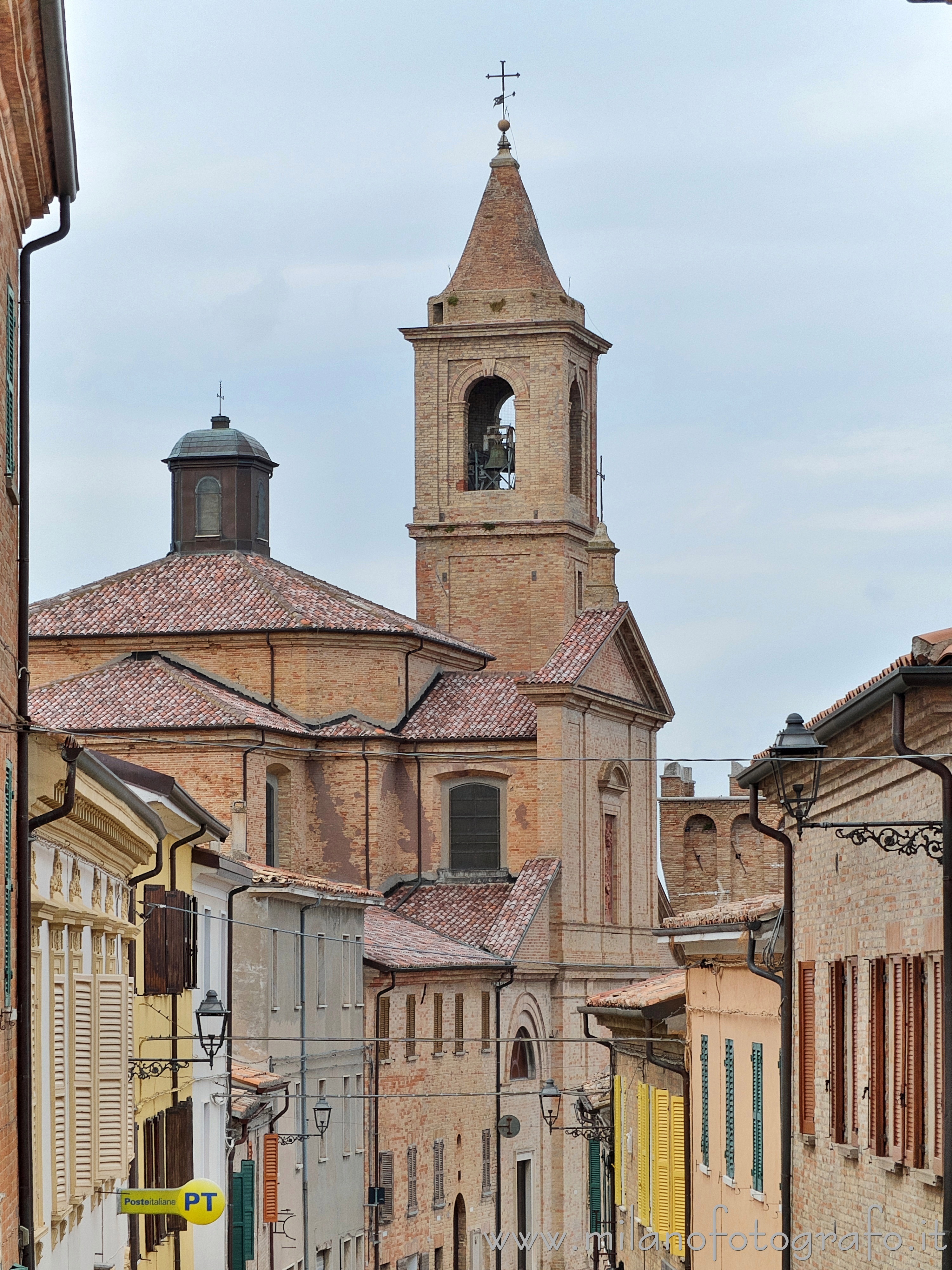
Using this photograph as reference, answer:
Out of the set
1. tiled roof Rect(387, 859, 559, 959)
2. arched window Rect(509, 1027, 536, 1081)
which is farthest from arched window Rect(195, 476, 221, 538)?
arched window Rect(509, 1027, 536, 1081)

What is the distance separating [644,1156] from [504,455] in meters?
34.3

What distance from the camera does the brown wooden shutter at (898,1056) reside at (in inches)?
633

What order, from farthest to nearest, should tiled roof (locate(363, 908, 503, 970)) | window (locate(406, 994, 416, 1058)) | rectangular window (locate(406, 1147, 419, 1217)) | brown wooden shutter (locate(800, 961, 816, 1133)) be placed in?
Result: 1. window (locate(406, 994, 416, 1058))
2. tiled roof (locate(363, 908, 503, 970))
3. rectangular window (locate(406, 1147, 419, 1217))
4. brown wooden shutter (locate(800, 961, 816, 1133))

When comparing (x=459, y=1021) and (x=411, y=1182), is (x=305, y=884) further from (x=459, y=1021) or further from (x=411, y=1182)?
(x=459, y=1021)

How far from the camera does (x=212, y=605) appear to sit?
2211 inches

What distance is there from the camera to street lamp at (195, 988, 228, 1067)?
91.9ft

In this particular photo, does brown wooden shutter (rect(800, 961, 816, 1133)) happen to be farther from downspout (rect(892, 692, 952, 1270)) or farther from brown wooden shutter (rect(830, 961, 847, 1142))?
downspout (rect(892, 692, 952, 1270))

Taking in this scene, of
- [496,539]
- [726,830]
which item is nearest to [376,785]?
[496,539]

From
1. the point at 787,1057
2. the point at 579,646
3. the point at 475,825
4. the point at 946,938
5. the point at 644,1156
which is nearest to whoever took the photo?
the point at 946,938

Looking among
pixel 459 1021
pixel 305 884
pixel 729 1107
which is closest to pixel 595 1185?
pixel 459 1021

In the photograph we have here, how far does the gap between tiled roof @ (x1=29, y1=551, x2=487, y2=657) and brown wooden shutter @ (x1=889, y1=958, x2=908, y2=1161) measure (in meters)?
38.8

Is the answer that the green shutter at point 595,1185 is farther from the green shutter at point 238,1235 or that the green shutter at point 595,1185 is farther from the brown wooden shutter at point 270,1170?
the green shutter at point 238,1235

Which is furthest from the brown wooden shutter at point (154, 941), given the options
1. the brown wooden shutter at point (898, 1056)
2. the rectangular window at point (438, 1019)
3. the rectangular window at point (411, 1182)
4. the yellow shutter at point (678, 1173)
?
the rectangular window at point (438, 1019)

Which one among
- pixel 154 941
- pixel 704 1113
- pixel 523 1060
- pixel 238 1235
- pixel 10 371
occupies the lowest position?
pixel 523 1060
